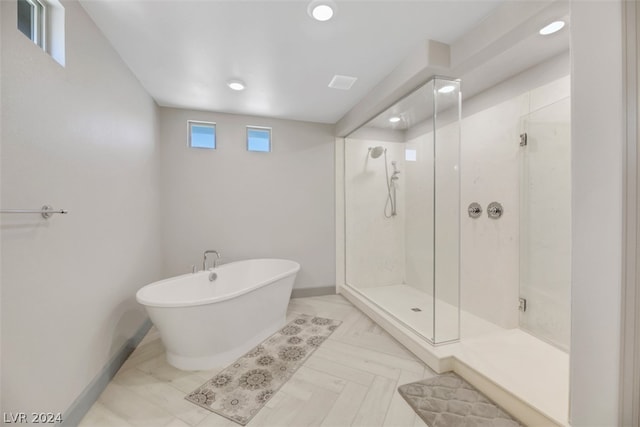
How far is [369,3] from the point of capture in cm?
147

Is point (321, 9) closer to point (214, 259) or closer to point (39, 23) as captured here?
point (39, 23)

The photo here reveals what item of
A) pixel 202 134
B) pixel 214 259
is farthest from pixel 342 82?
pixel 214 259

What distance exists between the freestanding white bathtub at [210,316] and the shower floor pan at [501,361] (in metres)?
1.16

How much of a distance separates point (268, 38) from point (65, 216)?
5.41 ft

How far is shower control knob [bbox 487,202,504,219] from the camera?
7.85ft

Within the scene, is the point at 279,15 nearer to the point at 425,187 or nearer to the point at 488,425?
the point at 425,187

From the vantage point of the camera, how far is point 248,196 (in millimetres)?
3279

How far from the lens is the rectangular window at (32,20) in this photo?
3.90 feet

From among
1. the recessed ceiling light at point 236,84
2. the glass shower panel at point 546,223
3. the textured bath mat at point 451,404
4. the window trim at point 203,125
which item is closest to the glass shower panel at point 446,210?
the textured bath mat at point 451,404

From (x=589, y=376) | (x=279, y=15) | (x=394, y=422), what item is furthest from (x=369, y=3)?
(x=394, y=422)

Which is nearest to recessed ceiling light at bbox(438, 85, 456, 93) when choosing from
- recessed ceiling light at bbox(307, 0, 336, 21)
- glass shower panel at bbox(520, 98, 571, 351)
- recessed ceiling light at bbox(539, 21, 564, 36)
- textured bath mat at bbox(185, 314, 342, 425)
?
recessed ceiling light at bbox(539, 21, 564, 36)

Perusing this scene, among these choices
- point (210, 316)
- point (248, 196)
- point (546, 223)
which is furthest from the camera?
point (248, 196)

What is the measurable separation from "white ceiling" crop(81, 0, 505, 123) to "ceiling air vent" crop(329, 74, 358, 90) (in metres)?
0.05

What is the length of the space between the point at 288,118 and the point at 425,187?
76.8 inches
